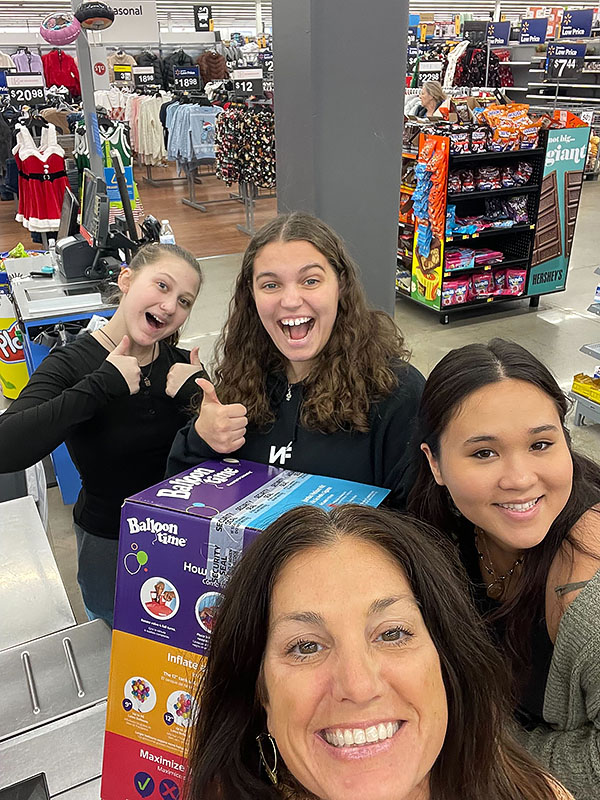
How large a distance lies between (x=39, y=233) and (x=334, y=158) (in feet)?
24.9

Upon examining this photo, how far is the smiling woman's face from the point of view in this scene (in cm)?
85

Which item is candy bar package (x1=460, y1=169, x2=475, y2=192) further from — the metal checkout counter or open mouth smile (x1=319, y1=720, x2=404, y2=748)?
open mouth smile (x1=319, y1=720, x2=404, y2=748)

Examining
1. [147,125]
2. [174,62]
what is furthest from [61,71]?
[147,125]

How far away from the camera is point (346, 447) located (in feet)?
5.13

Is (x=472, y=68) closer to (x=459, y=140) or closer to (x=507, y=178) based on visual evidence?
(x=507, y=178)

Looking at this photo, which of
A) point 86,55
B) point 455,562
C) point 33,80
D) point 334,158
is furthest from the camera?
point 33,80

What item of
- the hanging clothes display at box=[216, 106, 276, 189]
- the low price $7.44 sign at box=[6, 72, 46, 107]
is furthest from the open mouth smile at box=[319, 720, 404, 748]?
the low price $7.44 sign at box=[6, 72, 46, 107]

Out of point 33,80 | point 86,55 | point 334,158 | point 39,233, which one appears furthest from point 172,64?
point 334,158

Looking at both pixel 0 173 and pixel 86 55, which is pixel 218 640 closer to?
pixel 86 55

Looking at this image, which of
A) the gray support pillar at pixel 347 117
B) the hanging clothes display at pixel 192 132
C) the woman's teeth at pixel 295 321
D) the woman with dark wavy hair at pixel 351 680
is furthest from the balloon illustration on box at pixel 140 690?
the hanging clothes display at pixel 192 132

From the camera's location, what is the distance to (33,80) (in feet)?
36.3

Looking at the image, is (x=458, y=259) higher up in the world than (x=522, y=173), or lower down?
lower down

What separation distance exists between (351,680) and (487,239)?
6372mm

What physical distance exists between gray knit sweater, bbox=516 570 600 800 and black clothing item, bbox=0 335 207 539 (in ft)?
3.87
